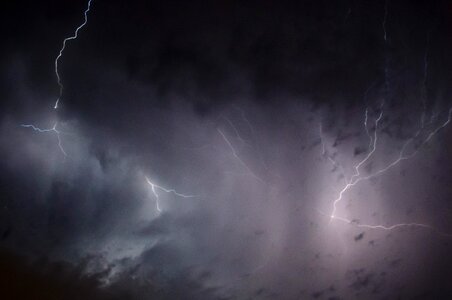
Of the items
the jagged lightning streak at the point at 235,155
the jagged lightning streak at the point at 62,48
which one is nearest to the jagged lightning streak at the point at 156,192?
the jagged lightning streak at the point at 235,155

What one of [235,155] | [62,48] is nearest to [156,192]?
[235,155]

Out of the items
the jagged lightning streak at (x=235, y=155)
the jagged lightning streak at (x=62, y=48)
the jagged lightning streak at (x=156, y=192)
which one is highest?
the jagged lightning streak at (x=62, y=48)

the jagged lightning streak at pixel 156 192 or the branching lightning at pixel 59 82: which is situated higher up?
the branching lightning at pixel 59 82

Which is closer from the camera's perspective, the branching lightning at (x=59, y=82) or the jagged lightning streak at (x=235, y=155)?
the branching lightning at (x=59, y=82)

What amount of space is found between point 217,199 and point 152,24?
89.4 inches

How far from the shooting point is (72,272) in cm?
423

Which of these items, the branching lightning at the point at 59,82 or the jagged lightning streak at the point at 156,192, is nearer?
the branching lightning at the point at 59,82

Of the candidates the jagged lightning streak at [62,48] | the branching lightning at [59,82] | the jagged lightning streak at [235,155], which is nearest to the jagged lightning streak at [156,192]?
the jagged lightning streak at [235,155]

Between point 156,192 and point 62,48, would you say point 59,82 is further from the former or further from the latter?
point 156,192

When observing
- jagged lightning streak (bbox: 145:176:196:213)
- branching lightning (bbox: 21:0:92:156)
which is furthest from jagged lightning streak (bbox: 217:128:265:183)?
→ branching lightning (bbox: 21:0:92:156)

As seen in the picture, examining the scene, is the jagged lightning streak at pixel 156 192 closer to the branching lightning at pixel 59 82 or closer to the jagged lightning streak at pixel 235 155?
the jagged lightning streak at pixel 235 155

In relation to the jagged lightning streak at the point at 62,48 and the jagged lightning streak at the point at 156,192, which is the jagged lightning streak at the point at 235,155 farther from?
the jagged lightning streak at the point at 62,48

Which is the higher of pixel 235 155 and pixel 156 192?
pixel 235 155

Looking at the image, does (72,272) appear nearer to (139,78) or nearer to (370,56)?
(139,78)
